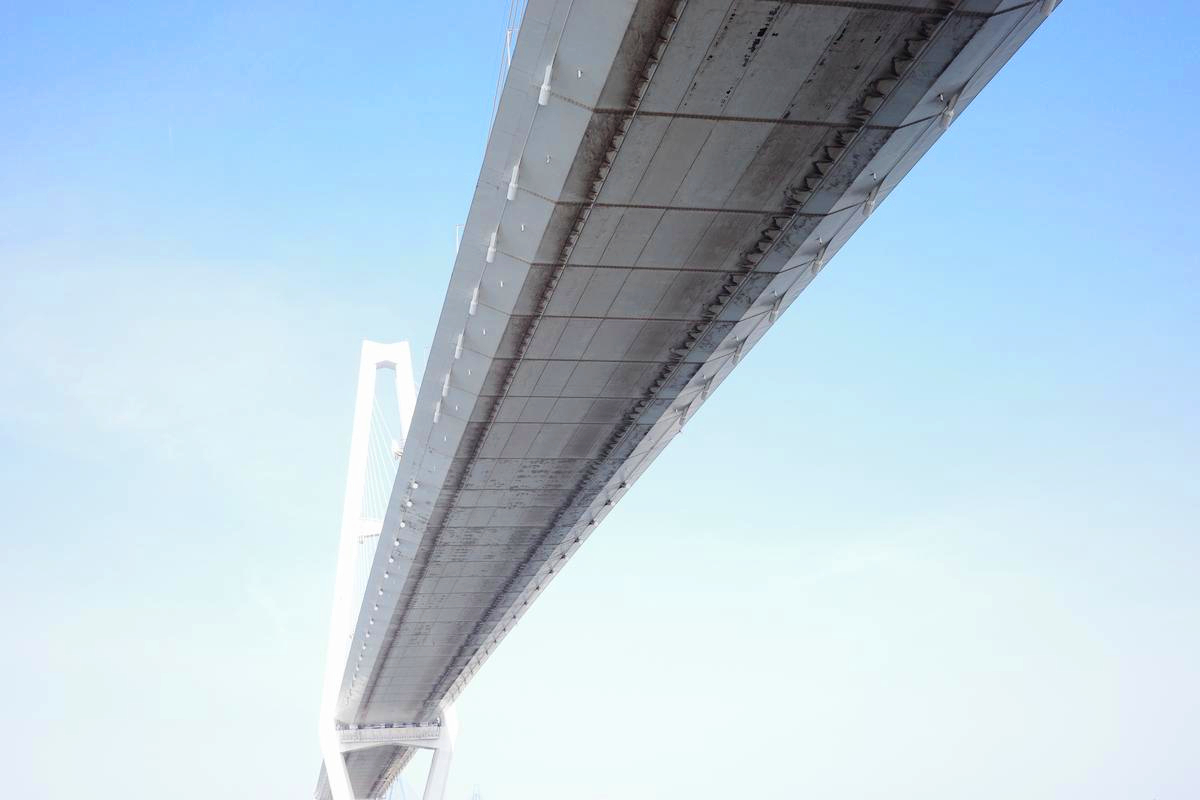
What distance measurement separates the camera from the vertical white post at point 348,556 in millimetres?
45344

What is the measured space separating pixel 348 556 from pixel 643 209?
1365 inches

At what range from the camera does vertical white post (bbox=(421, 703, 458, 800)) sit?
48.4 metres

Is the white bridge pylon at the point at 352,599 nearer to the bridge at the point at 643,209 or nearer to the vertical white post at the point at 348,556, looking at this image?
the vertical white post at the point at 348,556

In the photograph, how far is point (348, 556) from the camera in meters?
46.5

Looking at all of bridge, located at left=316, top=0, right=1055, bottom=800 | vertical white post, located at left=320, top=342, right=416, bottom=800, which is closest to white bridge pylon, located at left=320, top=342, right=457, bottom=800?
vertical white post, located at left=320, top=342, right=416, bottom=800

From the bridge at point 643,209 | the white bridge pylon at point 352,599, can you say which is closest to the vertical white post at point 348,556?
the white bridge pylon at point 352,599

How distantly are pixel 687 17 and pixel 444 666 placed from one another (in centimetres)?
3657

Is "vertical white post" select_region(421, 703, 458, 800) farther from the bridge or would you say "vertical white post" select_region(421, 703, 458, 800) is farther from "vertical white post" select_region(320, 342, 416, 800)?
the bridge

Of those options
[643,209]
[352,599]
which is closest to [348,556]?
[352,599]

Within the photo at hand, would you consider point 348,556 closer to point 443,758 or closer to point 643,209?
point 443,758

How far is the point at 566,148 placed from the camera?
1394cm

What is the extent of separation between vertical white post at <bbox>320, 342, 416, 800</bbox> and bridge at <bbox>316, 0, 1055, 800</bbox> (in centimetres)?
1875

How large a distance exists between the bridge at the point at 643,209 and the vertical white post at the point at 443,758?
24.2m

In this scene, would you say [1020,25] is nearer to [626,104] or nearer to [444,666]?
[626,104]
